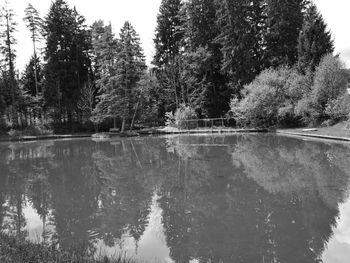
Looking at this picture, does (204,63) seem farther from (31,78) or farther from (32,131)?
(31,78)

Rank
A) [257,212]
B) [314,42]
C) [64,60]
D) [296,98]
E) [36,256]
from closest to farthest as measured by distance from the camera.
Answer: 1. [36,256]
2. [257,212]
3. [314,42]
4. [296,98]
5. [64,60]

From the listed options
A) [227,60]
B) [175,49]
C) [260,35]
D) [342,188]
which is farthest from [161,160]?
[175,49]

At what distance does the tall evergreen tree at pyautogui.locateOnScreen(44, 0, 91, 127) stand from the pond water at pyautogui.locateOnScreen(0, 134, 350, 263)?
25289 millimetres

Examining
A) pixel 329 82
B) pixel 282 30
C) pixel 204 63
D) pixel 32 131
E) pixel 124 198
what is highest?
pixel 282 30

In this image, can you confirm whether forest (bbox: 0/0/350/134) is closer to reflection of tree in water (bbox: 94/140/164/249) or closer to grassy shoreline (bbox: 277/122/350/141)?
grassy shoreline (bbox: 277/122/350/141)

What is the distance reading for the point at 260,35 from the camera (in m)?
37.5

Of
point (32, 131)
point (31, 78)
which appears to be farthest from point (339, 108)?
point (31, 78)

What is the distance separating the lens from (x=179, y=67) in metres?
40.7

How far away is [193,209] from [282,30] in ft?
105

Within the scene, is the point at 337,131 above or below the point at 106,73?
below

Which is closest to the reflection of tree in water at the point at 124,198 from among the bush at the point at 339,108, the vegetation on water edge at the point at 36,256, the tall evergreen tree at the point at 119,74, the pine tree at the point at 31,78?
the vegetation on water edge at the point at 36,256

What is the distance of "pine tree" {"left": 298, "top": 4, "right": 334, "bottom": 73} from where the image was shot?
30.5 meters

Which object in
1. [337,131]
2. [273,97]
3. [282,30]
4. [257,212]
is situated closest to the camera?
[257,212]

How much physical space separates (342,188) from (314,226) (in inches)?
133
